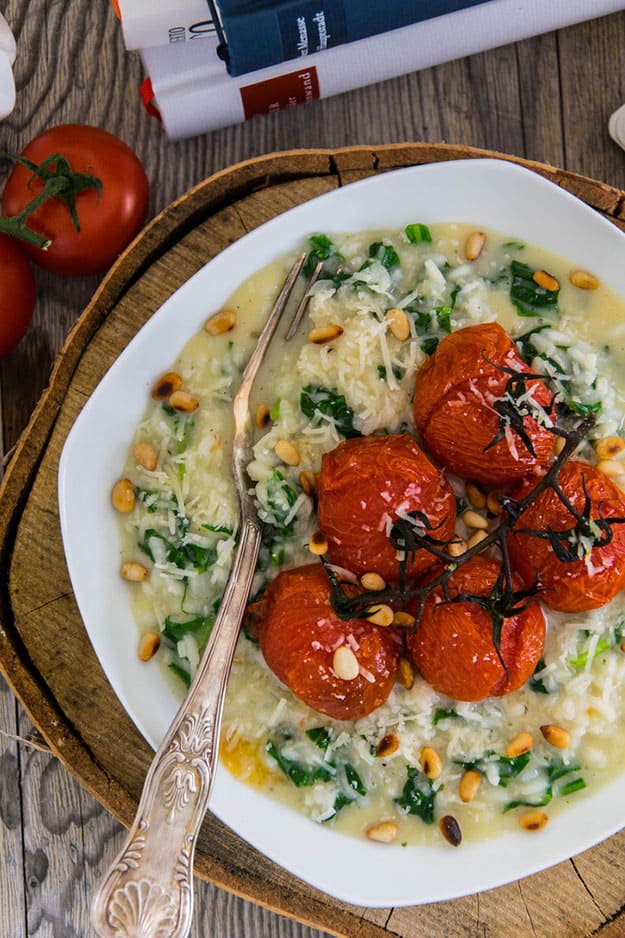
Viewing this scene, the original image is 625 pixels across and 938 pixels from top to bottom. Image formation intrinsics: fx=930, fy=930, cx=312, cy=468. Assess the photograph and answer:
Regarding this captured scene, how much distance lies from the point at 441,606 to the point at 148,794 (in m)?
0.86

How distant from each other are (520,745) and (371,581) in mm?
631

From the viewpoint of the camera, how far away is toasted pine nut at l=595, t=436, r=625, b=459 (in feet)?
8.35

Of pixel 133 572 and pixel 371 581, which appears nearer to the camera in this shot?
pixel 371 581

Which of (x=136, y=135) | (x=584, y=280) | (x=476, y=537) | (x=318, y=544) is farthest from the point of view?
(x=136, y=135)

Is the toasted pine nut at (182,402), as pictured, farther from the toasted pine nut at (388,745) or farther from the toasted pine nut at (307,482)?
the toasted pine nut at (388,745)

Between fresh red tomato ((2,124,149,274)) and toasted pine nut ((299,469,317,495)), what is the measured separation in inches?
36.9

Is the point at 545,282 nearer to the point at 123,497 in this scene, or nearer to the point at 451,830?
the point at 123,497

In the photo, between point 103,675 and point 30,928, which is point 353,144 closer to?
point 103,675

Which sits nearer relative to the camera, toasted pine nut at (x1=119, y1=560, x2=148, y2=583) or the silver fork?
the silver fork

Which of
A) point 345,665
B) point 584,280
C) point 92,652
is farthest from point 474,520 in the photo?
point 92,652

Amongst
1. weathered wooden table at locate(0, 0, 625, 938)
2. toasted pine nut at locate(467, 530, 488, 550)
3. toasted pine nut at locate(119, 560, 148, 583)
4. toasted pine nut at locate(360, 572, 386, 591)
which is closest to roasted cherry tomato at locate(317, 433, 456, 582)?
toasted pine nut at locate(360, 572, 386, 591)

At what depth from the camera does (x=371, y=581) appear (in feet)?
8.02

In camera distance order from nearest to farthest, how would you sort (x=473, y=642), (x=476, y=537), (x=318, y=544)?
(x=473, y=642)
(x=318, y=544)
(x=476, y=537)

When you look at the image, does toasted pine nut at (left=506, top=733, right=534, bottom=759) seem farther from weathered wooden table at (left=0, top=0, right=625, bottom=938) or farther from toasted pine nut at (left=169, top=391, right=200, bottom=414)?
toasted pine nut at (left=169, top=391, right=200, bottom=414)
